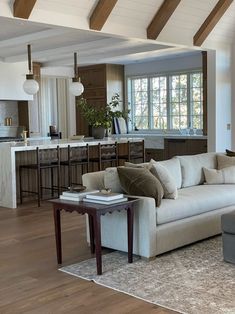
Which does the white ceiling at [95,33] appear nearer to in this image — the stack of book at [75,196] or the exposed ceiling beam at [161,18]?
the exposed ceiling beam at [161,18]

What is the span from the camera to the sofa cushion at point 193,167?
18.1 feet

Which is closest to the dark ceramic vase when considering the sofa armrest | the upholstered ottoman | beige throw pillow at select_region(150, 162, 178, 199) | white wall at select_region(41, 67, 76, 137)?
white wall at select_region(41, 67, 76, 137)

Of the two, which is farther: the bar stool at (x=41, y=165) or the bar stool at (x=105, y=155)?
the bar stool at (x=105, y=155)

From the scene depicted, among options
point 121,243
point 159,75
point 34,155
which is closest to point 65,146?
point 34,155

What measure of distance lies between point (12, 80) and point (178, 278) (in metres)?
7.49

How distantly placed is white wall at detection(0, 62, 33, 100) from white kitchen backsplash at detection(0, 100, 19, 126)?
17.7 inches

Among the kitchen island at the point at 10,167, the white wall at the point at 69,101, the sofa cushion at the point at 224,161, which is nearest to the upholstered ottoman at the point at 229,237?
the sofa cushion at the point at 224,161

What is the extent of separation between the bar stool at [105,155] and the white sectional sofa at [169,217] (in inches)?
99.7

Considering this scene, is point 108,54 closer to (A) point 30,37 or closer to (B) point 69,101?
(A) point 30,37

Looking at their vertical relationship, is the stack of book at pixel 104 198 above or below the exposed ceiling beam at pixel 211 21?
below

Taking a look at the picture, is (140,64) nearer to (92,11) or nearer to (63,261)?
(92,11)

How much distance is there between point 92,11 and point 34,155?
243cm

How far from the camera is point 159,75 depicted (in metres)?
10.7

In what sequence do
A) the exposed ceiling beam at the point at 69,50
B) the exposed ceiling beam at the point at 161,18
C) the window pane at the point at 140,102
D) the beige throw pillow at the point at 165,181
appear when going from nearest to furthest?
1. the beige throw pillow at the point at 165,181
2. the exposed ceiling beam at the point at 161,18
3. the exposed ceiling beam at the point at 69,50
4. the window pane at the point at 140,102
